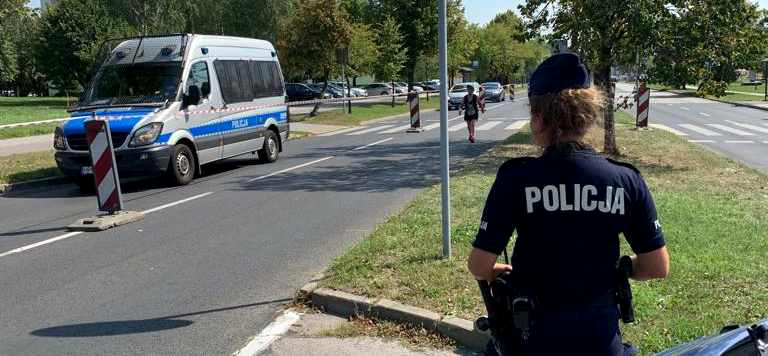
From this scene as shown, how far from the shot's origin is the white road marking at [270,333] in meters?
4.29

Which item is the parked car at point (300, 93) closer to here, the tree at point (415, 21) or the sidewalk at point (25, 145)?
the tree at point (415, 21)

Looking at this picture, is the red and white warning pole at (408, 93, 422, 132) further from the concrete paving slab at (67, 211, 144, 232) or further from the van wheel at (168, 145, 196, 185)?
the concrete paving slab at (67, 211, 144, 232)

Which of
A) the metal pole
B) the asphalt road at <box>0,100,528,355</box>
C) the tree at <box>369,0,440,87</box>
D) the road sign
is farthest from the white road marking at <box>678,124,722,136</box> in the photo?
the tree at <box>369,0,440,87</box>

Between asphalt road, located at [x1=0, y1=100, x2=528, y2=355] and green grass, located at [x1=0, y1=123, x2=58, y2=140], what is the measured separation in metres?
9.22

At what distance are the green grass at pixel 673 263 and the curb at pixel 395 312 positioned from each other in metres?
0.12

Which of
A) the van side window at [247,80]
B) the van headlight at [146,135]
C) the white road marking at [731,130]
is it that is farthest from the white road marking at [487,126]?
the van headlight at [146,135]

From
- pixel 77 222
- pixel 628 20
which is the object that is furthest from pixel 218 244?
pixel 628 20

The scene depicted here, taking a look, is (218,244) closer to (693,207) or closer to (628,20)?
(693,207)

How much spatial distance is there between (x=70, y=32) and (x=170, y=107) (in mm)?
38400

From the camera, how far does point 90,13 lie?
45.5 m

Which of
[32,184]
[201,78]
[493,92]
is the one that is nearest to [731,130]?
[201,78]

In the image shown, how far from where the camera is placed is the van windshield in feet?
38.1

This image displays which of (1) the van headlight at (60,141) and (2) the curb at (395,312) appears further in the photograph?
(1) the van headlight at (60,141)

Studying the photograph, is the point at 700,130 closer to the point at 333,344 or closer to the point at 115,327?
the point at 333,344
